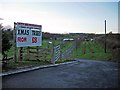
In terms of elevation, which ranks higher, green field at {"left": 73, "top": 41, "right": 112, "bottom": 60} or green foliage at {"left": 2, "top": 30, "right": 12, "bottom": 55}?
green foliage at {"left": 2, "top": 30, "right": 12, "bottom": 55}

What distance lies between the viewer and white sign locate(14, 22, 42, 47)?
18.4 meters

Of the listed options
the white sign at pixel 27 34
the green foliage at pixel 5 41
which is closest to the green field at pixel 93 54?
the white sign at pixel 27 34

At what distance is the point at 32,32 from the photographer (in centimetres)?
2039

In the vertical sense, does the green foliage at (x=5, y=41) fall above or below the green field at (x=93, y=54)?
above

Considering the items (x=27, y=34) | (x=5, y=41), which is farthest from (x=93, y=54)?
(x=5, y=41)

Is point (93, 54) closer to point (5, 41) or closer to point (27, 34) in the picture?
point (27, 34)

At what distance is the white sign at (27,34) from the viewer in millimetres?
18403

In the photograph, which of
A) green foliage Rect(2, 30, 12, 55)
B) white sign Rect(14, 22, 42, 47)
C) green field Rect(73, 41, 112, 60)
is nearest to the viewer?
green foliage Rect(2, 30, 12, 55)

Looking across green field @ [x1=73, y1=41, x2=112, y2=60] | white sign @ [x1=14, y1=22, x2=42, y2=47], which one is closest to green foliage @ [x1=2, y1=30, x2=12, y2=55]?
white sign @ [x1=14, y1=22, x2=42, y2=47]

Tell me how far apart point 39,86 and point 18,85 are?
90 cm

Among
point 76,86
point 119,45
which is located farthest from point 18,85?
point 119,45

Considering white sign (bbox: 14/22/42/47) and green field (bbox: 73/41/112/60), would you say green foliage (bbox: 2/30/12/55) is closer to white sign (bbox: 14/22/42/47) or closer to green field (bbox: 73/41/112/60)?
white sign (bbox: 14/22/42/47)

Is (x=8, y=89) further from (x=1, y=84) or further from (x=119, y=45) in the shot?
(x=119, y=45)

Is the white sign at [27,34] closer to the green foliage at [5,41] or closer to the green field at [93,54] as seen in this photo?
the green foliage at [5,41]
